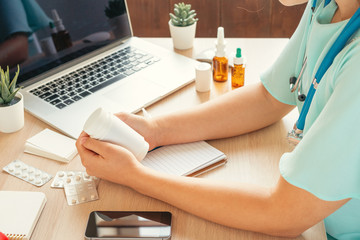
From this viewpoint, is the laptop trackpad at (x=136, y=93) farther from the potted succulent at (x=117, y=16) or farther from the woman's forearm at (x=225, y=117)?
the potted succulent at (x=117, y=16)

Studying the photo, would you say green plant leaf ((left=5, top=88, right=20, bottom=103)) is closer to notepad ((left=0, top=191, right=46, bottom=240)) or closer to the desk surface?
the desk surface

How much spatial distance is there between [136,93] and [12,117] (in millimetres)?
360

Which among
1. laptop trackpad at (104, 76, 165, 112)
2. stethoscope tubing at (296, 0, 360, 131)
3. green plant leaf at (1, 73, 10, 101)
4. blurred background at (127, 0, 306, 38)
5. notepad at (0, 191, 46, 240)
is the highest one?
stethoscope tubing at (296, 0, 360, 131)

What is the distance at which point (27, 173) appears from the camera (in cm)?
93

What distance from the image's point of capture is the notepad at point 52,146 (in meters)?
0.96

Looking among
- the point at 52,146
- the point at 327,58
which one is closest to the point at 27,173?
the point at 52,146

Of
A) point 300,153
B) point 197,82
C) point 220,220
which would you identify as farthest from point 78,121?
point 300,153

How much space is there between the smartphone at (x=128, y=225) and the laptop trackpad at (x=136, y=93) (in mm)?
388

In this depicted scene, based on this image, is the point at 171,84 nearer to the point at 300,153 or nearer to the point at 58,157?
the point at 58,157

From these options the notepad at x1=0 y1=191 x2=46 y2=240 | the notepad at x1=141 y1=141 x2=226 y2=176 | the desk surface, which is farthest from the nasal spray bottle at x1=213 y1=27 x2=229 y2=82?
the notepad at x1=0 y1=191 x2=46 y2=240

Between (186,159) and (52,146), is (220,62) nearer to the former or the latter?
(186,159)

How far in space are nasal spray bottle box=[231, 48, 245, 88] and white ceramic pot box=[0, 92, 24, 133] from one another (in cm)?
63

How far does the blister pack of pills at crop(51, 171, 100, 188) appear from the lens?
89cm

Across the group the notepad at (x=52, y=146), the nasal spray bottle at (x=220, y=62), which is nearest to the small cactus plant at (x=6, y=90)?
the notepad at (x=52, y=146)
